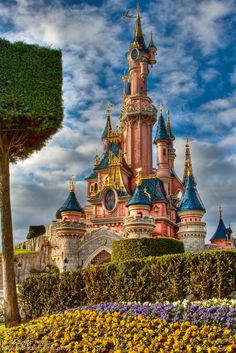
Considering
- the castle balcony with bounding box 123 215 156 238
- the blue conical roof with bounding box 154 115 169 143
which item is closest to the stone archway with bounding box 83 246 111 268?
the castle balcony with bounding box 123 215 156 238

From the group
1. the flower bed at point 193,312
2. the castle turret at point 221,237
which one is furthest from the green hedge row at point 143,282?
the castle turret at point 221,237

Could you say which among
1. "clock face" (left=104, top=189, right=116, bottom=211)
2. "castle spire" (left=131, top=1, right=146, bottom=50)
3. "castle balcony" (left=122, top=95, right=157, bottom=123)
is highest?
"castle spire" (left=131, top=1, right=146, bottom=50)

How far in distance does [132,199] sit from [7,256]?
19.4 m

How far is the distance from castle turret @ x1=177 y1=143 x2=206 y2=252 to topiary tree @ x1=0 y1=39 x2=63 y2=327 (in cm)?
1682

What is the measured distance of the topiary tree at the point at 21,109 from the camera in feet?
55.9

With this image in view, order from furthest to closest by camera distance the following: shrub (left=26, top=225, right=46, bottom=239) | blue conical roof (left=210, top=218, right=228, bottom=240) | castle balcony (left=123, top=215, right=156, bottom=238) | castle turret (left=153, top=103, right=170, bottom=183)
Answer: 1. shrub (left=26, top=225, right=46, bottom=239)
2. castle turret (left=153, top=103, right=170, bottom=183)
3. blue conical roof (left=210, top=218, right=228, bottom=240)
4. castle balcony (left=123, top=215, right=156, bottom=238)

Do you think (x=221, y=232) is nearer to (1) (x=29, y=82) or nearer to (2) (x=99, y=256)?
(2) (x=99, y=256)

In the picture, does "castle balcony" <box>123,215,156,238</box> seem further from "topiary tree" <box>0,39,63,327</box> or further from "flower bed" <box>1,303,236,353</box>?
"flower bed" <box>1,303,236,353</box>

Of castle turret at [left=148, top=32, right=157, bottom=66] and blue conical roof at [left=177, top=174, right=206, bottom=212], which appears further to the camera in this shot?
castle turret at [left=148, top=32, right=157, bottom=66]

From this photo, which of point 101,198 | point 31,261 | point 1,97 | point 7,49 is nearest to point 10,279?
point 1,97

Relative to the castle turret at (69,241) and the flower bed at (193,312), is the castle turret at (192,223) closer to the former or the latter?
the castle turret at (69,241)

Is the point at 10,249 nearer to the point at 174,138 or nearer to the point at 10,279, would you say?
the point at 10,279

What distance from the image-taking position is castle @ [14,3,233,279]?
33812mm

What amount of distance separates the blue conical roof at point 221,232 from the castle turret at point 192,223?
11.9 meters
